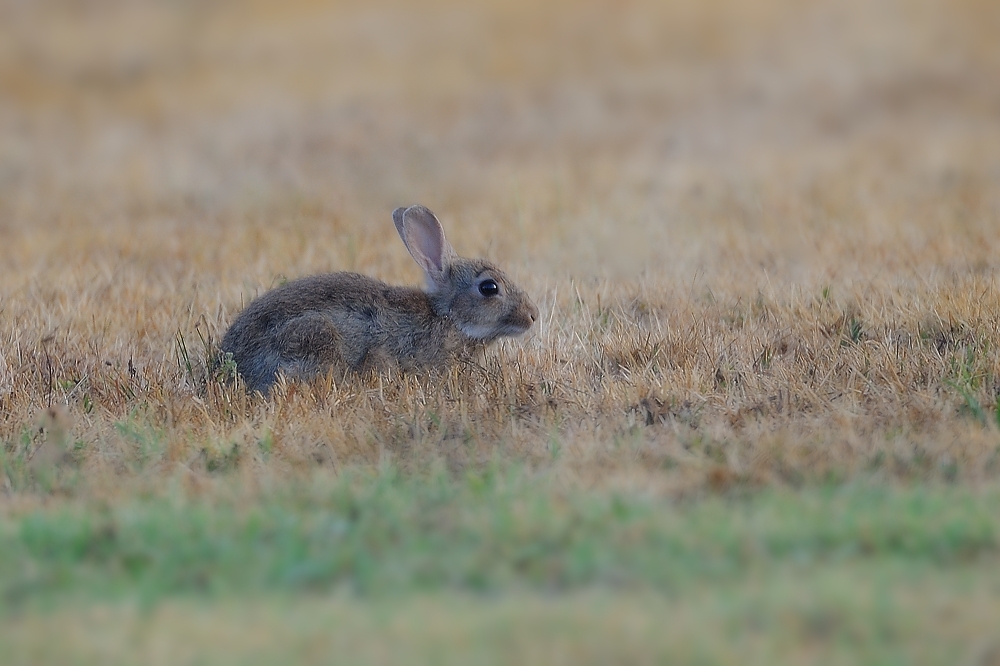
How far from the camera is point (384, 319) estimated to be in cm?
704

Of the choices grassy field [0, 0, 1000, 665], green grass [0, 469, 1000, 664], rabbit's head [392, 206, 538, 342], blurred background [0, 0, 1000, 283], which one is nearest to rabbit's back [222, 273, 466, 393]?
rabbit's head [392, 206, 538, 342]

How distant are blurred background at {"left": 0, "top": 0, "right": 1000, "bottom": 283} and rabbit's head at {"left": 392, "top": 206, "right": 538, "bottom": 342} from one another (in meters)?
1.87

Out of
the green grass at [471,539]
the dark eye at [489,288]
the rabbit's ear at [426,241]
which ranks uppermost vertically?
the rabbit's ear at [426,241]

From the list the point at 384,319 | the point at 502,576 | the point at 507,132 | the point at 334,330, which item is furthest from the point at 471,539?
the point at 507,132

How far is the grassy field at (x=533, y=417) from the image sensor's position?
12.8 ft

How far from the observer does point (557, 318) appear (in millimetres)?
8039

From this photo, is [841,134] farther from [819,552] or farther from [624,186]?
[819,552]

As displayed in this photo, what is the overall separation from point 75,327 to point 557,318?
115 inches

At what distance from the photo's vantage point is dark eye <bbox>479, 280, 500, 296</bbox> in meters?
7.36

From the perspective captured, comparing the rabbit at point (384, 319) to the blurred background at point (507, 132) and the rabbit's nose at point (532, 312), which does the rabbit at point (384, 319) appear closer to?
the rabbit's nose at point (532, 312)

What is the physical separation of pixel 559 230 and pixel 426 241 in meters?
3.34

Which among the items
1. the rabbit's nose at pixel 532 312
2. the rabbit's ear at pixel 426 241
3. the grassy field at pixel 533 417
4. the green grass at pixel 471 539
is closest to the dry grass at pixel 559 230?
the grassy field at pixel 533 417

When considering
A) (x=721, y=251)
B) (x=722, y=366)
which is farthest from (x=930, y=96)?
(x=722, y=366)

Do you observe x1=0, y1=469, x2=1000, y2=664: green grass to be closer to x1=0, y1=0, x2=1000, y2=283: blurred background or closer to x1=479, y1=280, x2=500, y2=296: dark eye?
x1=479, y1=280, x2=500, y2=296: dark eye
